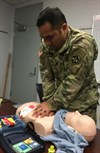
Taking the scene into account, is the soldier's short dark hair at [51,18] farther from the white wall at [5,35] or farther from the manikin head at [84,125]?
the white wall at [5,35]

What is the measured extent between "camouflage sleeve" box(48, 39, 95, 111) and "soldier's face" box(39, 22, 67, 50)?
106 mm

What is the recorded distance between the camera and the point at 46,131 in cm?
97

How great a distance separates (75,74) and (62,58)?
6.5 inches

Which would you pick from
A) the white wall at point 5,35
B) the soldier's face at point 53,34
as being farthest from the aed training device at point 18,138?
the white wall at point 5,35

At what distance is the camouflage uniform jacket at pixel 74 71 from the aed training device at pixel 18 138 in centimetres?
24

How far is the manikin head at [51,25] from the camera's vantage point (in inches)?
42.1

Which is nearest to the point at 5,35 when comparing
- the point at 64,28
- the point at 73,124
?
the point at 64,28

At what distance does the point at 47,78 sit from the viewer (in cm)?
144

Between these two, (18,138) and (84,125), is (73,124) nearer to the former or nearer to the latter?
(84,125)

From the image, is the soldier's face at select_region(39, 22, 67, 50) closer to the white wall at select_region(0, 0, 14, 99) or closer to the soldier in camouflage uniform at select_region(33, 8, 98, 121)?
the soldier in camouflage uniform at select_region(33, 8, 98, 121)

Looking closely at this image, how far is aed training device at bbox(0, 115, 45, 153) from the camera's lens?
82 centimetres

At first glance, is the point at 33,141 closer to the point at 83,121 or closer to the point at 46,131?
the point at 46,131

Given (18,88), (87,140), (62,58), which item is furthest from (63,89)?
(18,88)

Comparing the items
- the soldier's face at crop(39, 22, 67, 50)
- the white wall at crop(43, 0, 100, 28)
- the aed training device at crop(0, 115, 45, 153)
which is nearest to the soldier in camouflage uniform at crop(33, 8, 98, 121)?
the soldier's face at crop(39, 22, 67, 50)
